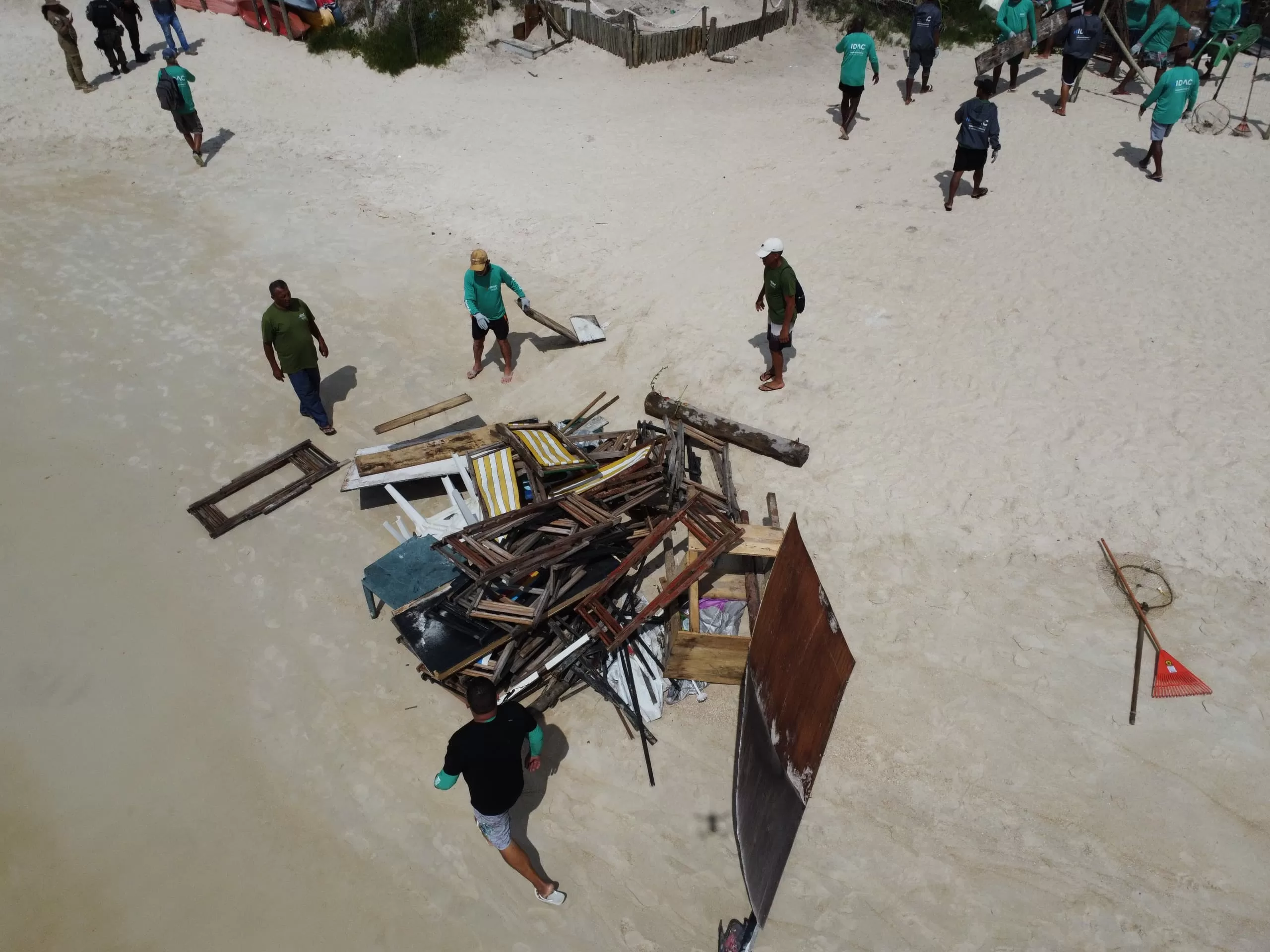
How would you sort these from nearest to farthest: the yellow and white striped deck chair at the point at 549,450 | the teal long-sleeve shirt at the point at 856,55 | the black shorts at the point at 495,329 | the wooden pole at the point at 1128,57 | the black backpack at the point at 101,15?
the yellow and white striped deck chair at the point at 549,450
the black shorts at the point at 495,329
the teal long-sleeve shirt at the point at 856,55
the wooden pole at the point at 1128,57
the black backpack at the point at 101,15

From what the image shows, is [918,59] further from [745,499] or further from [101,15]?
[101,15]

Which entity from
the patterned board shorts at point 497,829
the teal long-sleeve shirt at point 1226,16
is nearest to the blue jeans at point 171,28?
the patterned board shorts at point 497,829

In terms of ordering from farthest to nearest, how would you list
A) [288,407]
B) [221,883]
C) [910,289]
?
1. [910,289]
2. [288,407]
3. [221,883]

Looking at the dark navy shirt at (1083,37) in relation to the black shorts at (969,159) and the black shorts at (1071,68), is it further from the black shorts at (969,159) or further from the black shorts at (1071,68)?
the black shorts at (969,159)

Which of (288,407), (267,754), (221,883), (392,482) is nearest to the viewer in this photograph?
(221,883)

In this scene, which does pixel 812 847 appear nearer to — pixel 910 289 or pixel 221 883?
pixel 221 883

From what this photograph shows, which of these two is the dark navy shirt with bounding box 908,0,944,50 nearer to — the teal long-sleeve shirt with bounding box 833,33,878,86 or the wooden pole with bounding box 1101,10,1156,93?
the teal long-sleeve shirt with bounding box 833,33,878,86

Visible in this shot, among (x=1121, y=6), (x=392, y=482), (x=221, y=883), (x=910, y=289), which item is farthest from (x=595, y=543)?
(x=1121, y=6)
